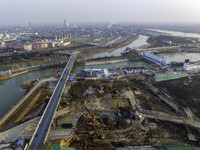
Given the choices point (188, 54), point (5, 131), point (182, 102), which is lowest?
point (5, 131)

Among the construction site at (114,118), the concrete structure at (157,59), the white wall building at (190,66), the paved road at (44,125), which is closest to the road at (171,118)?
the construction site at (114,118)

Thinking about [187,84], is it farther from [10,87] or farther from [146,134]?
[10,87]

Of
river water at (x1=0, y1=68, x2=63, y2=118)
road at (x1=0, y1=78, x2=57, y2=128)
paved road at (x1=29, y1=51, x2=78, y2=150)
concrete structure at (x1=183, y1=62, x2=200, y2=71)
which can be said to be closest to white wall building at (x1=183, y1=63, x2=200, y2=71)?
concrete structure at (x1=183, y1=62, x2=200, y2=71)

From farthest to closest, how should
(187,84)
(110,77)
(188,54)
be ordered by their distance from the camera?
(188,54) < (110,77) < (187,84)

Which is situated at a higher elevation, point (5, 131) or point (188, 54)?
point (188, 54)

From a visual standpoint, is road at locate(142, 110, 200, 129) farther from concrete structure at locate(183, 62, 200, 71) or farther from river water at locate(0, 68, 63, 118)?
river water at locate(0, 68, 63, 118)

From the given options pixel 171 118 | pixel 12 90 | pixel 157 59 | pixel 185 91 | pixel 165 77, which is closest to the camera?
pixel 171 118

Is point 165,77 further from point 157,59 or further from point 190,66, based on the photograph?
point 157,59

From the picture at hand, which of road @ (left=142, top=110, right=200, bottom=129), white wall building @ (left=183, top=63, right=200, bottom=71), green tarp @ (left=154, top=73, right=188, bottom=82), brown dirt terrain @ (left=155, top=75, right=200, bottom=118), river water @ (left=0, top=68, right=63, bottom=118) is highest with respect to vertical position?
white wall building @ (left=183, top=63, right=200, bottom=71)

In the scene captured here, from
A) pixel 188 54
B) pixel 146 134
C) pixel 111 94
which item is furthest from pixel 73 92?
pixel 188 54

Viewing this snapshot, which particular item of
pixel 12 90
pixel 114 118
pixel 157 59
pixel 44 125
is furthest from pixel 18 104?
pixel 157 59

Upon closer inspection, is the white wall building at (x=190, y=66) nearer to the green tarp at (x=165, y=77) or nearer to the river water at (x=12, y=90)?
the green tarp at (x=165, y=77)
